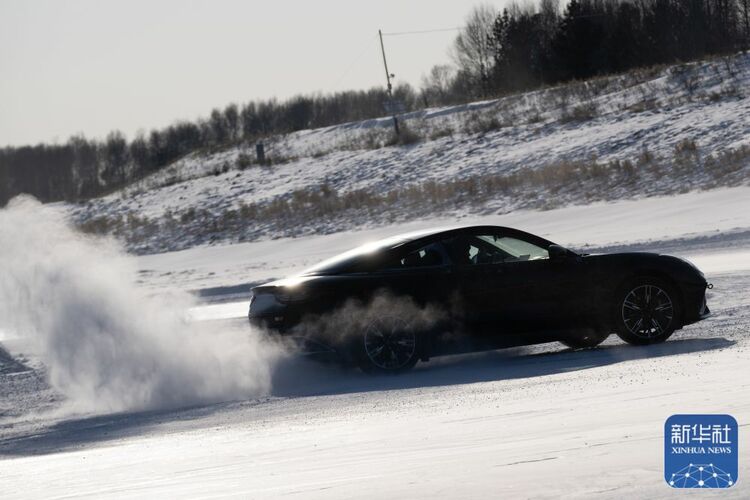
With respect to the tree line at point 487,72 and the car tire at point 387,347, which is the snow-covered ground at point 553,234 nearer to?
the car tire at point 387,347

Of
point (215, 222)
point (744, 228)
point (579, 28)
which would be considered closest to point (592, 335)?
point (744, 228)

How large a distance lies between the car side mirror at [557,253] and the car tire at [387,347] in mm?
1531

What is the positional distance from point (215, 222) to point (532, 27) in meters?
54.0

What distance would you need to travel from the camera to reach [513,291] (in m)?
10.2

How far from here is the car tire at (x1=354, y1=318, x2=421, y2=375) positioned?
9.92 metres

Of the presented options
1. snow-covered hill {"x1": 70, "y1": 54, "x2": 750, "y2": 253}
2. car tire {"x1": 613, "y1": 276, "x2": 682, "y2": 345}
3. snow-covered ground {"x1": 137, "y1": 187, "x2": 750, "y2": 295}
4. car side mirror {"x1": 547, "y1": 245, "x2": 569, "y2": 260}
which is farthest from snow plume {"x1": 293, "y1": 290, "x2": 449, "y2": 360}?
snow-covered hill {"x1": 70, "y1": 54, "x2": 750, "y2": 253}

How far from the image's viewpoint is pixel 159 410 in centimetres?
959

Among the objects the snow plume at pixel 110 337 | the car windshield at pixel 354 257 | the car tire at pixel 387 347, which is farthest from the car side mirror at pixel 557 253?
the snow plume at pixel 110 337

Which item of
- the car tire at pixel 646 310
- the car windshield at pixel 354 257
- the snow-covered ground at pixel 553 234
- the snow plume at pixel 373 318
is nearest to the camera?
the snow plume at pixel 373 318

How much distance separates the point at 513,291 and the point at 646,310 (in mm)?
1320

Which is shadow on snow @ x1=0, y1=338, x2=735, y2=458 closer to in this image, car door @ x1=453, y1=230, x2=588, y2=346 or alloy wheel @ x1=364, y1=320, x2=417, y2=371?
alloy wheel @ x1=364, y1=320, x2=417, y2=371

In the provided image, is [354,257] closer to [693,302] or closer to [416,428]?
[693,302]

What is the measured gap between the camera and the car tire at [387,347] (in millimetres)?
9922

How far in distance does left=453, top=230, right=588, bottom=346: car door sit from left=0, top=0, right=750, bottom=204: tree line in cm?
5377
